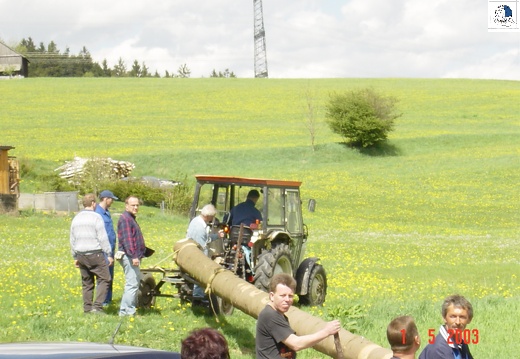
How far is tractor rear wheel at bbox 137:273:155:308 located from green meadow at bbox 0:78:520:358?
156 millimetres

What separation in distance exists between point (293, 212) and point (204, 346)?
10.2 m

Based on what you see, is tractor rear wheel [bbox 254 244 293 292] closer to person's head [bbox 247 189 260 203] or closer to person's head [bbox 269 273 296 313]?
person's head [bbox 247 189 260 203]

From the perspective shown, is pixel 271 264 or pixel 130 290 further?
pixel 271 264

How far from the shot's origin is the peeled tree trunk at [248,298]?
778 cm

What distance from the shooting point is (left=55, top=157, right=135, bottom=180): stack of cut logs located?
42.1m

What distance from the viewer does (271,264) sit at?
1248 centimetres

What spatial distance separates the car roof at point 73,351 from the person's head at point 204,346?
291 mm

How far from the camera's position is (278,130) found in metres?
65.8

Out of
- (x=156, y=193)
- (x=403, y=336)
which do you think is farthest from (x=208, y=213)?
(x=156, y=193)

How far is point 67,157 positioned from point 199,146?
10.1 m

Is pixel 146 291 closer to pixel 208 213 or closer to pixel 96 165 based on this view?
pixel 208 213

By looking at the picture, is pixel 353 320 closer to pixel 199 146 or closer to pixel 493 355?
pixel 493 355

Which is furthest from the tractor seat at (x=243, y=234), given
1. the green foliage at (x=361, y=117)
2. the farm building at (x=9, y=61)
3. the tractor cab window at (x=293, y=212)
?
the farm building at (x=9, y=61)

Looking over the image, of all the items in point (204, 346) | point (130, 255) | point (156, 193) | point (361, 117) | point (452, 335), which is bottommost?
point (156, 193)
